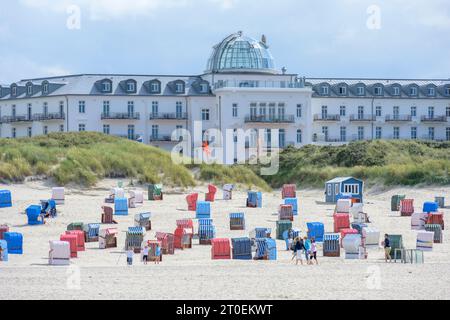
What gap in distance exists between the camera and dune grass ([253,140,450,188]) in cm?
5747

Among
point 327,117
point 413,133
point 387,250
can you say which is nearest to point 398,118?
point 413,133

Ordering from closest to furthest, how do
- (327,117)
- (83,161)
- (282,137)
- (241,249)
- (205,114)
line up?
(241,249) → (83,161) → (282,137) → (205,114) → (327,117)

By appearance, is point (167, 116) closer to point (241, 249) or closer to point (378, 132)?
point (378, 132)

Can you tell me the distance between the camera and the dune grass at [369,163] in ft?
189

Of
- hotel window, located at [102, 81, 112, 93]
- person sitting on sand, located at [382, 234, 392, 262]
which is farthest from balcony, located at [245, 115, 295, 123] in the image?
person sitting on sand, located at [382, 234, 392, 262]

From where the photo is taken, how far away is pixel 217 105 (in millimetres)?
77125

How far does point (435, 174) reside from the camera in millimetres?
55969

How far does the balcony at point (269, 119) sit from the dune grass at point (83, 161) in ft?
51.8

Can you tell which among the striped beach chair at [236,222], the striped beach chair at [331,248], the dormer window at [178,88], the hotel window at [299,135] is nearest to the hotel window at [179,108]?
the dormer window at [178,88]

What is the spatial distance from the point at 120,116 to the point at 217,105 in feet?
23.0

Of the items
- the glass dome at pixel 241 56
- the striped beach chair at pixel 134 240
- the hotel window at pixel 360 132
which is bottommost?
the striped beach chair at pixel 134 240

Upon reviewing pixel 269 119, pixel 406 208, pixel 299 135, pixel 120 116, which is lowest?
pixel 406 208

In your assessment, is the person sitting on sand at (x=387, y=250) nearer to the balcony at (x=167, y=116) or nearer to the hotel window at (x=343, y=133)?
the balcony at (x=167, y=116)
